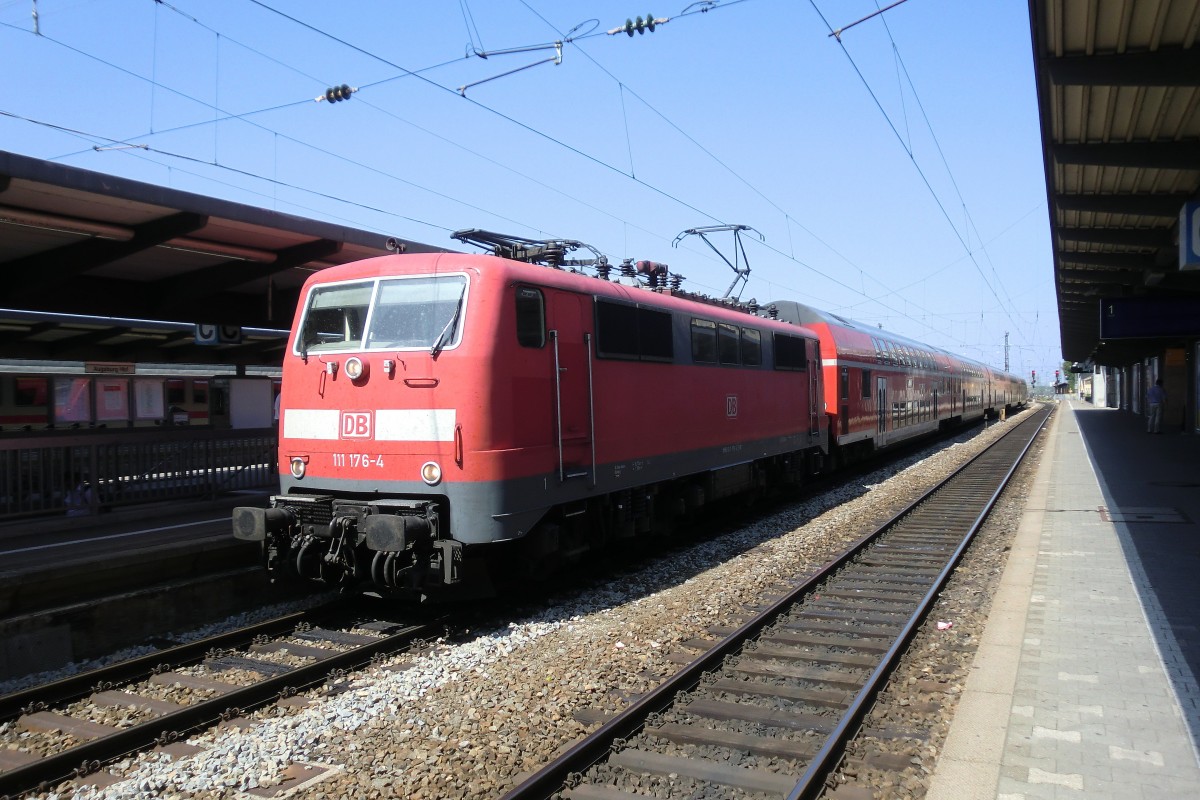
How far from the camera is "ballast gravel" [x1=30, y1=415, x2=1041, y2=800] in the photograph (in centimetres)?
449

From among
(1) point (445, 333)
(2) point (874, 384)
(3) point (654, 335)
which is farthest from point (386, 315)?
(2) point (874, 384)

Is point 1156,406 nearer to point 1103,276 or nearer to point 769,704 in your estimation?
point 1103,276

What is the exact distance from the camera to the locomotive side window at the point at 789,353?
13656 mm

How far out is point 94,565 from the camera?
7180mm

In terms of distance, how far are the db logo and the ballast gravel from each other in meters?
1.94

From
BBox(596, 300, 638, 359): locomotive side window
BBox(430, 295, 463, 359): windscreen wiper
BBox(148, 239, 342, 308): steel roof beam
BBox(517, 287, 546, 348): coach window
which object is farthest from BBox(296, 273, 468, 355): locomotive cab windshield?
BBox(148, 239, 342, 308): steel roof beam

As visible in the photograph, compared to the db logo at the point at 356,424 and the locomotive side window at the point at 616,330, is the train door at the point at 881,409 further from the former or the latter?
the db logo at the point at 356,424

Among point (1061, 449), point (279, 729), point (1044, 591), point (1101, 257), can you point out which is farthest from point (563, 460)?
point (1061, 449)

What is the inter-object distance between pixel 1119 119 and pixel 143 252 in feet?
38.0

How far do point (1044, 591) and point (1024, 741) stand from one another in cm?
393

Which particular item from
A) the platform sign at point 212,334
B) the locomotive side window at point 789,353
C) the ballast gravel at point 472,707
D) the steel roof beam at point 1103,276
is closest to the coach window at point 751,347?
the locomotive side window at point 789,353

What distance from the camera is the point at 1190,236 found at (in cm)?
1118

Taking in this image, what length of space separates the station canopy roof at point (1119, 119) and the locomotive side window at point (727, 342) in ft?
14.6

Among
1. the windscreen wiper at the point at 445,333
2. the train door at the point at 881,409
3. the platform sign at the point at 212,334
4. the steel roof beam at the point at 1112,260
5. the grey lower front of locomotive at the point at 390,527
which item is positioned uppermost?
the steel roof beam at the point at 1112,260
